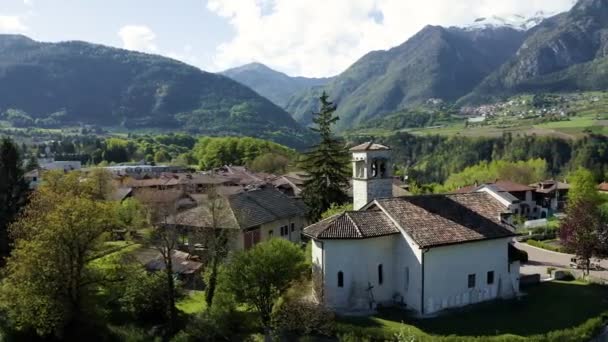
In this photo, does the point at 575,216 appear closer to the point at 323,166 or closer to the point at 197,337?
the point at 323,166

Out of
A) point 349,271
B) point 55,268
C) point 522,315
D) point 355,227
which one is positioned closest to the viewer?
point 55,268

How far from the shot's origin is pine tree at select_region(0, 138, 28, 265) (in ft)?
129

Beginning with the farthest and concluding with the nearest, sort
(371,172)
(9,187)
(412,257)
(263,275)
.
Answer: (9,187), (371,172), (412,257), (263,275)

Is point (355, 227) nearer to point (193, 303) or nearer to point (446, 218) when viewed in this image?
point (446, 218)

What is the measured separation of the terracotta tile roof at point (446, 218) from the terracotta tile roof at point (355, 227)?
68cm

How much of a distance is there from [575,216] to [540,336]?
18.9m

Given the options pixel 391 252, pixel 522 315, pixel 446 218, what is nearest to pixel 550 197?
pixel 446 218

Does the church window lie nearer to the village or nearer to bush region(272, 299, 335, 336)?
the village

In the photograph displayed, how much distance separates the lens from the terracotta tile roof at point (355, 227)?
31938 millimetres

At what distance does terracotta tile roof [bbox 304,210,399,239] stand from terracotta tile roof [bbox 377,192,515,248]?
2.23 feet

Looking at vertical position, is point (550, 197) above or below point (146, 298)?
below

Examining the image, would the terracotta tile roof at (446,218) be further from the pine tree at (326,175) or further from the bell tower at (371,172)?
the pine tree at (326,175)

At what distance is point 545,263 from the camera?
4888 centimetres

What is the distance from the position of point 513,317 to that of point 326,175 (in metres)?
25.2
